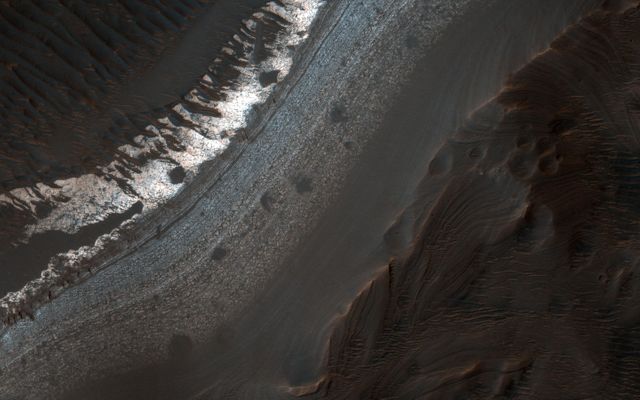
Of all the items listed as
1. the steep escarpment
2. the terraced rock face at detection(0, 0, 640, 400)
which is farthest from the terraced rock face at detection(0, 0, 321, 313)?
the steep escarpment

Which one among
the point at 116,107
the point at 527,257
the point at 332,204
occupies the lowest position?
the point at 527,257

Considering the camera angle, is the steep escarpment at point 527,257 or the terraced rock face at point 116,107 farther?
the terraced rock face at point 116,107

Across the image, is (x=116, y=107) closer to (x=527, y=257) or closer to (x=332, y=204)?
(x=332, y=204)

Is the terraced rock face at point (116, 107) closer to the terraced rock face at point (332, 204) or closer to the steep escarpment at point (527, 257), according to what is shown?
the terraced rock face at point (332, 204)

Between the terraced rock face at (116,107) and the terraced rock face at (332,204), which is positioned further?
the terraced rock face at (116,107)

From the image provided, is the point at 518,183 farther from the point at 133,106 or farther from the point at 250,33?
the point at 133,106

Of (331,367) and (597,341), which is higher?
(597,341)

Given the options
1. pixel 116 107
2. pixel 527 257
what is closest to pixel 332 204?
pixel 527 257

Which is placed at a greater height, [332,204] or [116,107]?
[116,107]

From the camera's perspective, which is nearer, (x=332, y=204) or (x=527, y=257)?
(x=527, y=257)

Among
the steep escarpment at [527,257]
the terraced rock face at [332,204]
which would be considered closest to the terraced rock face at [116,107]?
the terraced rock face at [332,204]

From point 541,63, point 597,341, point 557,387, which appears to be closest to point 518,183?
point 541,63
